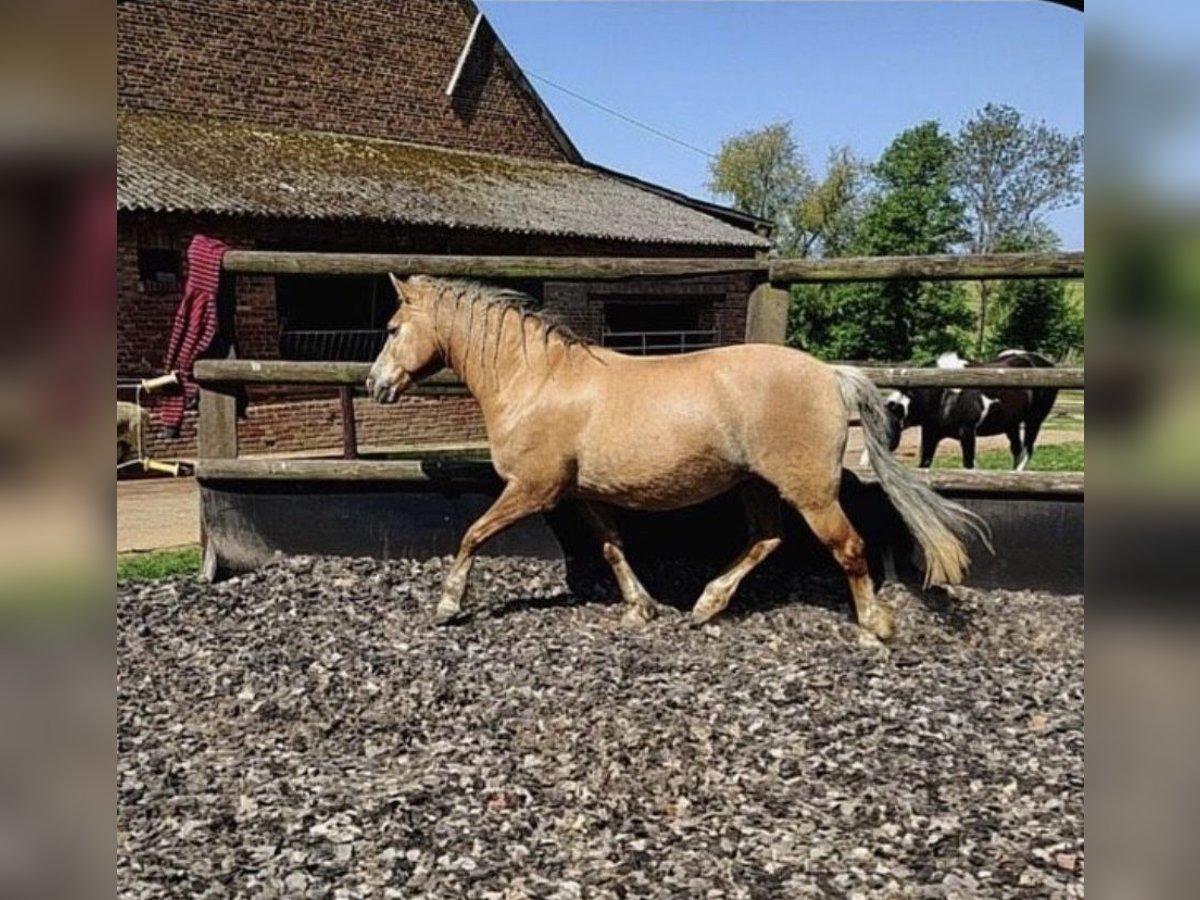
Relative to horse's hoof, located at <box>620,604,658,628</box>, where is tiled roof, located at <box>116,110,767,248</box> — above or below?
above

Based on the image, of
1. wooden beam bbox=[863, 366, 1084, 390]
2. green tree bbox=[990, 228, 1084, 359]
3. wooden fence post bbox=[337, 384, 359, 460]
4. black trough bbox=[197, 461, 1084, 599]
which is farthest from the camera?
green tree bbox=[990, 228, 1084, 359]

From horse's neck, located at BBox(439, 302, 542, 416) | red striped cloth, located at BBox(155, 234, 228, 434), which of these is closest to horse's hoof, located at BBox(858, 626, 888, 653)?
horse's neck, located at BBox(439, 302, 542, 416)

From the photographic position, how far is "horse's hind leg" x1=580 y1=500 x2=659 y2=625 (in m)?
4.55

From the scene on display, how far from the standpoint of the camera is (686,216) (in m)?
20.1

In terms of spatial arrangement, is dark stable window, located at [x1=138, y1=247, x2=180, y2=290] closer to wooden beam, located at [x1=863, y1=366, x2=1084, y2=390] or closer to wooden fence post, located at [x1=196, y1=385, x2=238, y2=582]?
wooden fence post, located at [x1=196, y1=385, x2=238, y2=582]

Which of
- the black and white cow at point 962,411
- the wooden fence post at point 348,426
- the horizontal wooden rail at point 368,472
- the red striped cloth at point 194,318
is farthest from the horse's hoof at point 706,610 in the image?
the black and white cow at point 962,411

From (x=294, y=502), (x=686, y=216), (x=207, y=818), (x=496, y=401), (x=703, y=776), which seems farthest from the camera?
(x=686, y=216)

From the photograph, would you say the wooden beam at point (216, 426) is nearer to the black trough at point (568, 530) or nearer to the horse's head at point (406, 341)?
the black trough at point (568, 530)

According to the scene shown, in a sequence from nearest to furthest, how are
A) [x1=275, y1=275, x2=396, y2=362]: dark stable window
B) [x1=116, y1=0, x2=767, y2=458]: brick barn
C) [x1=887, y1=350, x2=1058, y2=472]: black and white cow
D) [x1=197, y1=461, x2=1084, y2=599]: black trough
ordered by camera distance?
[x1=197, y1=461, x2=1084, y2=599]: black trough < [x1=887, y1=350, x2=1058, y2=472]: black and white cow < [x1=116, y1=0, x2=767, y2=458]: brick barn < [x1=275, y1=275, x2=396, y2=362]: dark stable window

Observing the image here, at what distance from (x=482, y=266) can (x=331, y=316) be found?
10165 millimetres

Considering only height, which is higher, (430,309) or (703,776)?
(430,309)
